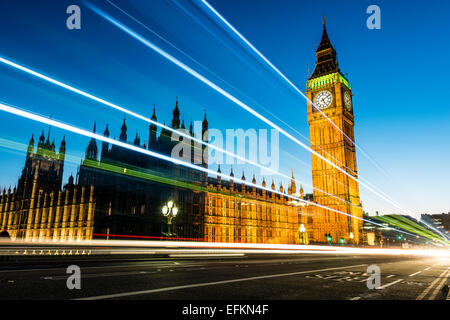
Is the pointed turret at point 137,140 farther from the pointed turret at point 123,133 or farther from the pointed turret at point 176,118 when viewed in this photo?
the pointed turret at point 176,118

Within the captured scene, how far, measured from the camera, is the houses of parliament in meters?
52.0

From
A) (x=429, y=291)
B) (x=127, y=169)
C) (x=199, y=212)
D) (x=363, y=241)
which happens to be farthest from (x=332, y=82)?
(x=429, y=291)

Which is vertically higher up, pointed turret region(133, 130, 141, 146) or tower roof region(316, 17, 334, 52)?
tower roof region(316, 17, 334, 52)

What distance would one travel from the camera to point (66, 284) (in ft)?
23.5

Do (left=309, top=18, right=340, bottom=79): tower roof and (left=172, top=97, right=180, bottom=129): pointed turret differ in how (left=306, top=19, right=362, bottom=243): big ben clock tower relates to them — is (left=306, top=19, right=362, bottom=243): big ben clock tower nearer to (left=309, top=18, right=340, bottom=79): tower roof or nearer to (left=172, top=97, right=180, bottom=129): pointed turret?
(left=309, top=18, right=340, bottom=79): tower roof

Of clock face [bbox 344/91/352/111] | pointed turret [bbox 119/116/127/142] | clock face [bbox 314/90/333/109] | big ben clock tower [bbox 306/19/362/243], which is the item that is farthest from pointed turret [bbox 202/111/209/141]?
clock face [bbox 344/91/352/111]

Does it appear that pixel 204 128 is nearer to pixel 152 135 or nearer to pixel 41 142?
pixel 152 135

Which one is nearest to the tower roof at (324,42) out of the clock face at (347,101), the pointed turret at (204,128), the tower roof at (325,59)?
the tower roof at (325,59)

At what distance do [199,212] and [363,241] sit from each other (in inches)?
1560

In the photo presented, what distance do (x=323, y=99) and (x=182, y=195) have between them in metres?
43.4

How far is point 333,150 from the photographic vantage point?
72.6 meters

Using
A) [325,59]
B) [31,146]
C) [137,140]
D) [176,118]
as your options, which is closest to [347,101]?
[325,59]

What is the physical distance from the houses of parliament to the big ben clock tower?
0.74 feet
